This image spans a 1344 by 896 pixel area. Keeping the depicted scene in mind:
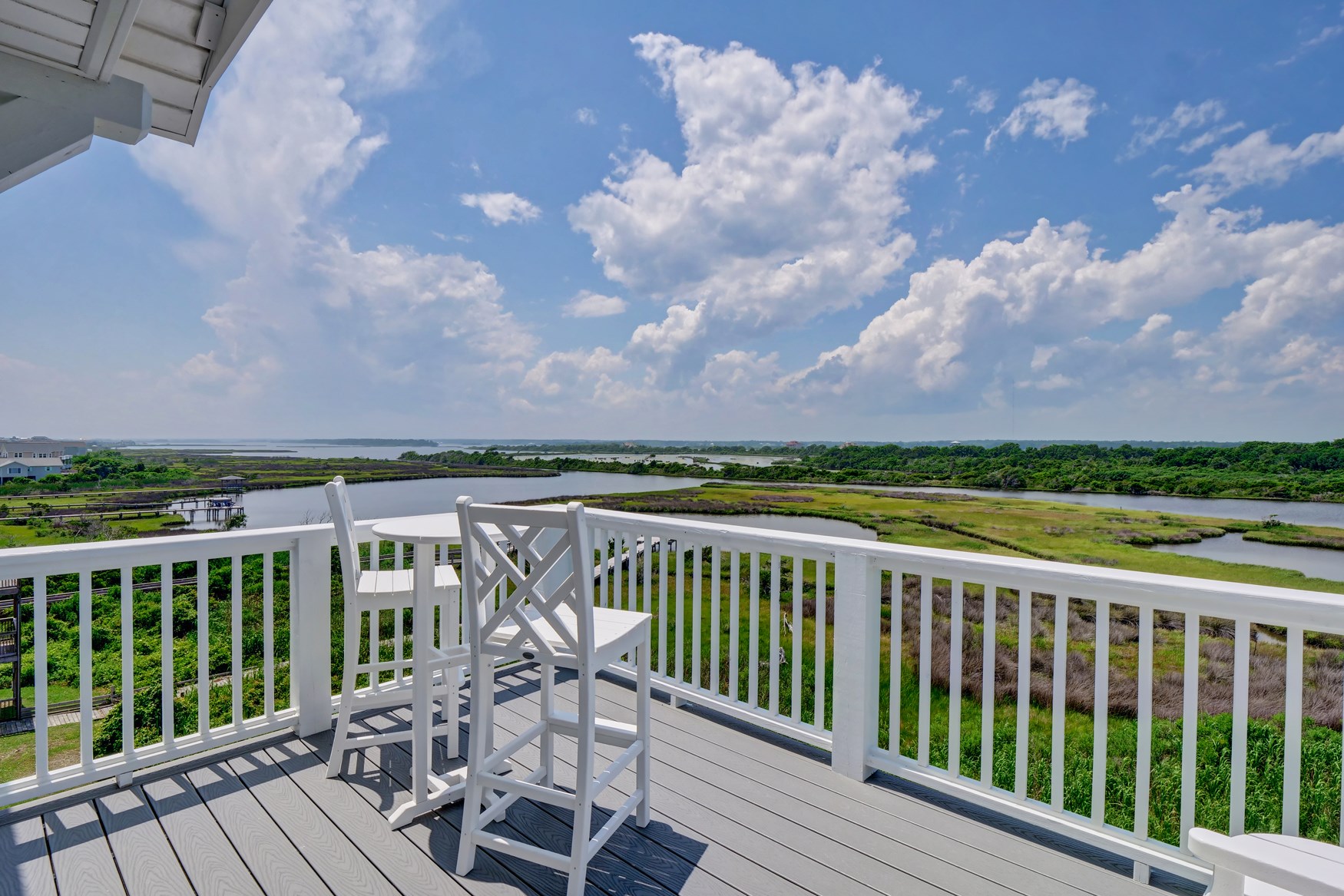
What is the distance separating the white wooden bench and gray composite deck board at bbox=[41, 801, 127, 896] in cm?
293

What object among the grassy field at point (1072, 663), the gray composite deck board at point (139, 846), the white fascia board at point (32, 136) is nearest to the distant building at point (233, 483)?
the grassy field at point (1072, 663)

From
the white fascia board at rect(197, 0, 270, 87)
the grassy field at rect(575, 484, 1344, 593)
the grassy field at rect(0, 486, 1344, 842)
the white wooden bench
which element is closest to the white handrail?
the grassy field at rect(0, 486, 1344, 842)

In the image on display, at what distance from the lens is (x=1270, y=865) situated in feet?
3.73

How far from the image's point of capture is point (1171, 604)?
1898 millimetres

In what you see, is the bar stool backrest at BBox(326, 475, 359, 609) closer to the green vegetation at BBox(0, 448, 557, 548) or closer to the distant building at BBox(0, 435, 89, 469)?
the green vegetation at BBox(0, 448, 557, 548)

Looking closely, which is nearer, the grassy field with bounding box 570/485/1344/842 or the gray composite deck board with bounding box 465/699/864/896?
the gray composite deck board with bounding box 465/699/864/896

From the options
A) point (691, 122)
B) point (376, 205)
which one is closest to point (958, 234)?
point (691, 122)

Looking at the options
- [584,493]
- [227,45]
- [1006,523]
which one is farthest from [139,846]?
[1006,523]

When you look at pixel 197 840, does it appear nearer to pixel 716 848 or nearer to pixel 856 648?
pixel 716 848

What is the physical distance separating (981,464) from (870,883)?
19.2 meters

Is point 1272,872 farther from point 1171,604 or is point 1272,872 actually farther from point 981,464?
point 981,464

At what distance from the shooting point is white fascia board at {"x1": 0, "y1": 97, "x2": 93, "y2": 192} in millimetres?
1915

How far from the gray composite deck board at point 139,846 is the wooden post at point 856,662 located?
7.83 ft

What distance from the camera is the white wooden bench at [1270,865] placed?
3.63ft
